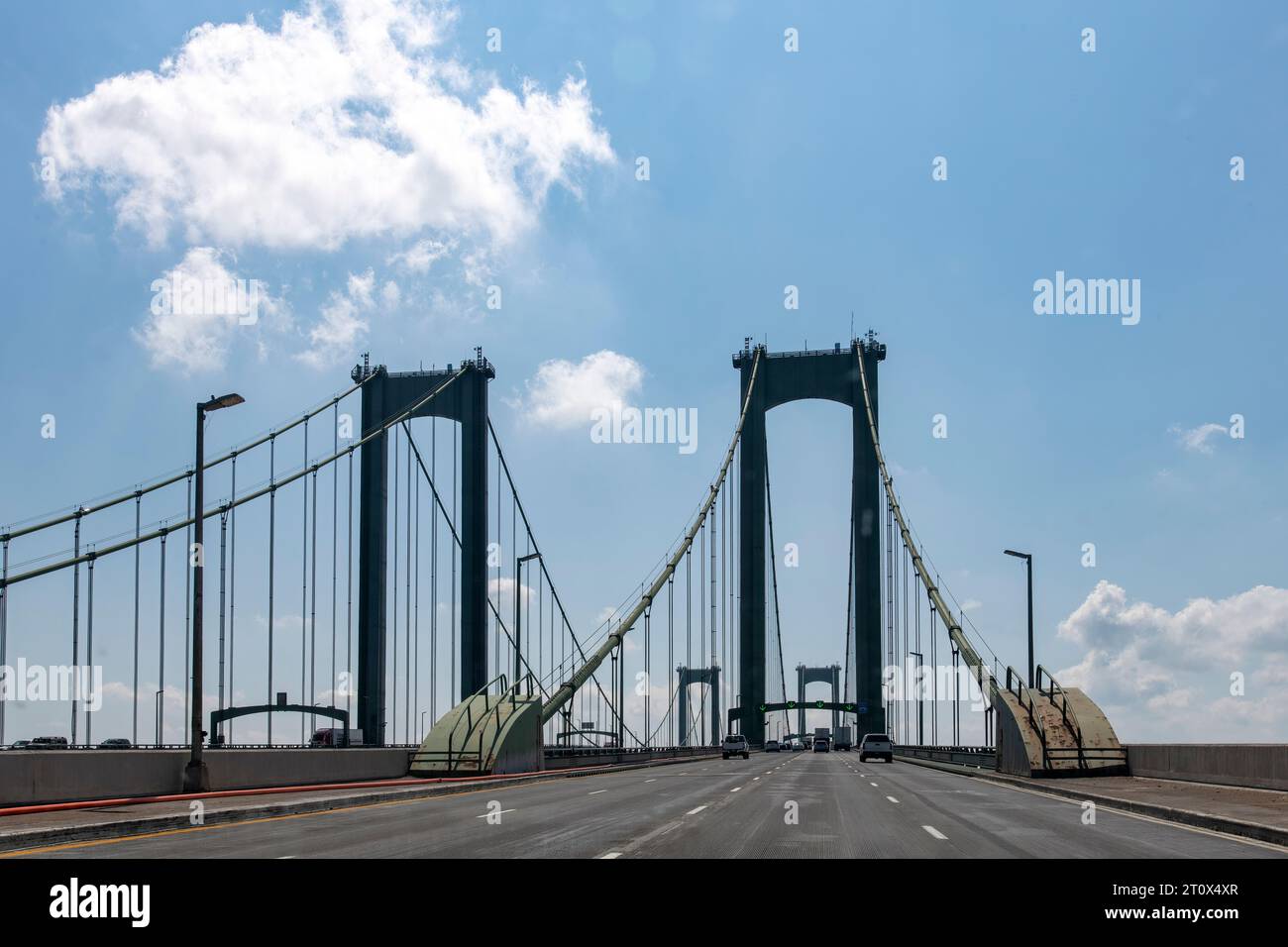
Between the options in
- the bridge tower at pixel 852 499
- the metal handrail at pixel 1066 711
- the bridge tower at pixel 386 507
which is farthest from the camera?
the bridge tower at pixel 852 499

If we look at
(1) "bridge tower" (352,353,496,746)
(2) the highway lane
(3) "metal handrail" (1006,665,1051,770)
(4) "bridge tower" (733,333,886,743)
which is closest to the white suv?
(4) "bridge tower" (733,333,886,743)

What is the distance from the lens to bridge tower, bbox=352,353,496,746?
69438 millimetres

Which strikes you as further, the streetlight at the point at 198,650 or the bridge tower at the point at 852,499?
the bridge tower at the point at 852,499

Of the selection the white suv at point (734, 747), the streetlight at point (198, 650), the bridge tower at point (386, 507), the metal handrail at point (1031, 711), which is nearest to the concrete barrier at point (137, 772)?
the streetlight at point (198, 650)

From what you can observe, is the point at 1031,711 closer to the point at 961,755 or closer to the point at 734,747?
the point at 961,755

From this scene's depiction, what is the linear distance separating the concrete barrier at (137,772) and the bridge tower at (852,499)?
6373 cm

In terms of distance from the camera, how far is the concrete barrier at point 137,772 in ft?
65.0

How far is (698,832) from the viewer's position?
16547 mm

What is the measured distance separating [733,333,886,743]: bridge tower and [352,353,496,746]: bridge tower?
26681 mm

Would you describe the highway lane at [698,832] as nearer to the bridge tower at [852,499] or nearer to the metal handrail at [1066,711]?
the metal handrail at [1066,711]
